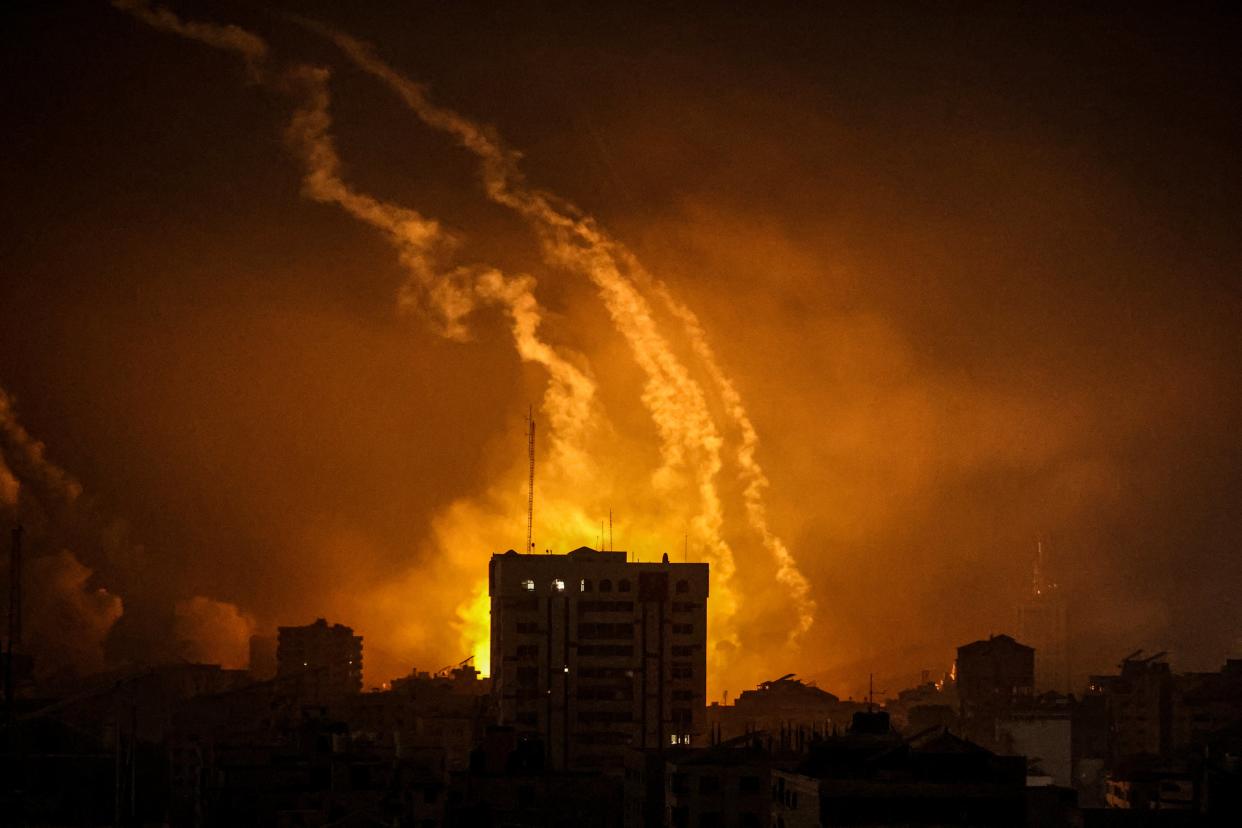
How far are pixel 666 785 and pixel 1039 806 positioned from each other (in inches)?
394

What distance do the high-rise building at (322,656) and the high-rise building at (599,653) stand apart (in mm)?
29107

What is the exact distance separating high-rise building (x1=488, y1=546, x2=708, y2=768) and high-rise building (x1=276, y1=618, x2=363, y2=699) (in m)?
29.1

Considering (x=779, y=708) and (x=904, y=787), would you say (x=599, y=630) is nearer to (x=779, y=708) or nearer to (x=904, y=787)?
(x=779, y=708)

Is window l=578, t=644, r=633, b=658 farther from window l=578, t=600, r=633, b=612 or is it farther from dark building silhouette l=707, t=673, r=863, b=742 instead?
dark building silhouette l=707, t=673, r=863, b=742

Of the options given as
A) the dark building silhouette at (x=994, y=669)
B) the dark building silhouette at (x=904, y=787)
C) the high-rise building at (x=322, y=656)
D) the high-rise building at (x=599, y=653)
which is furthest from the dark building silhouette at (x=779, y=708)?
the dark building silhouette at (x=904, y=787)

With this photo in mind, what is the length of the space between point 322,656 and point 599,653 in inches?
1368

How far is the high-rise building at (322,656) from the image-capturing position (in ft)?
449

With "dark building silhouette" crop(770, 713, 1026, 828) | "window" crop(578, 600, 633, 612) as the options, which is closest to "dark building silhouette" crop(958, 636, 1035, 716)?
"window" crop(578, 600, 633, 612)

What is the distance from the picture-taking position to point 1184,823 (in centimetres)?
7144

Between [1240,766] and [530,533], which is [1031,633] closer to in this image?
[530,533]

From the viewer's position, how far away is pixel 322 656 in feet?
456

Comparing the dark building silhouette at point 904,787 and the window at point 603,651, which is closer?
the dark building silhouette at point 904,787

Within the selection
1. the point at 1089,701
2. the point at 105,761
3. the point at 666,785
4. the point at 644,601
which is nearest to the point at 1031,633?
the point at 1089,701

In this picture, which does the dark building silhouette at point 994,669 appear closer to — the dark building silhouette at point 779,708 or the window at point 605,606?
the dark building silhouette at point 779,708
